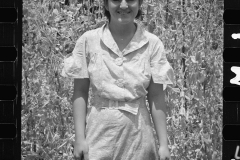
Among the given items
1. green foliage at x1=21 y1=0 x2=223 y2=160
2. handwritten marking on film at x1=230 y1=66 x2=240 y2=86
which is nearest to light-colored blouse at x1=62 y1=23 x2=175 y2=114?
handwritten marking on film at x1=230 y1=66 x2=240 y2=86

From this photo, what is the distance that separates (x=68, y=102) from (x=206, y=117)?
32.8 inches

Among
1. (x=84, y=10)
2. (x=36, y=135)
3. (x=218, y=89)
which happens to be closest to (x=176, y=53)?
(x=218, y=89)

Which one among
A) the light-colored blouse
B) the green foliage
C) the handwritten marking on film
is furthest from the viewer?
the green foliage

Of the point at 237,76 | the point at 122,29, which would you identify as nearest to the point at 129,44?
the point at 122,29

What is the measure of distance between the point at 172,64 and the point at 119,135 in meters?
Result: 1.41

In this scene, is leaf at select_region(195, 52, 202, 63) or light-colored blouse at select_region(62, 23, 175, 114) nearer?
light-colored blouse at select_region(62, 23, 175, 114)

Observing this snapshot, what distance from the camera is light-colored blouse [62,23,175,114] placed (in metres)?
2.26

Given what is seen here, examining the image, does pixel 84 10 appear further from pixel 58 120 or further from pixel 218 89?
pixel 218 89

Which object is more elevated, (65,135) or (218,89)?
(218,89)

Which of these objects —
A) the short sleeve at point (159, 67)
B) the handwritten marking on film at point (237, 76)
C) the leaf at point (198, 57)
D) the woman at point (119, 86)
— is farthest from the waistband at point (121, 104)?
the leaf at point (198, 57)

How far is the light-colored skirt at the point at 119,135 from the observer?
2.27m

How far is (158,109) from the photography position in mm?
2320

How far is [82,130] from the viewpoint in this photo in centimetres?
230

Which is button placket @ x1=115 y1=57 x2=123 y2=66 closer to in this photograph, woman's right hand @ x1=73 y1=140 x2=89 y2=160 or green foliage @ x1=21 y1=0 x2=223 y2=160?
woman's right hand @ x1=73 y1=140 x2=89 y2=160
